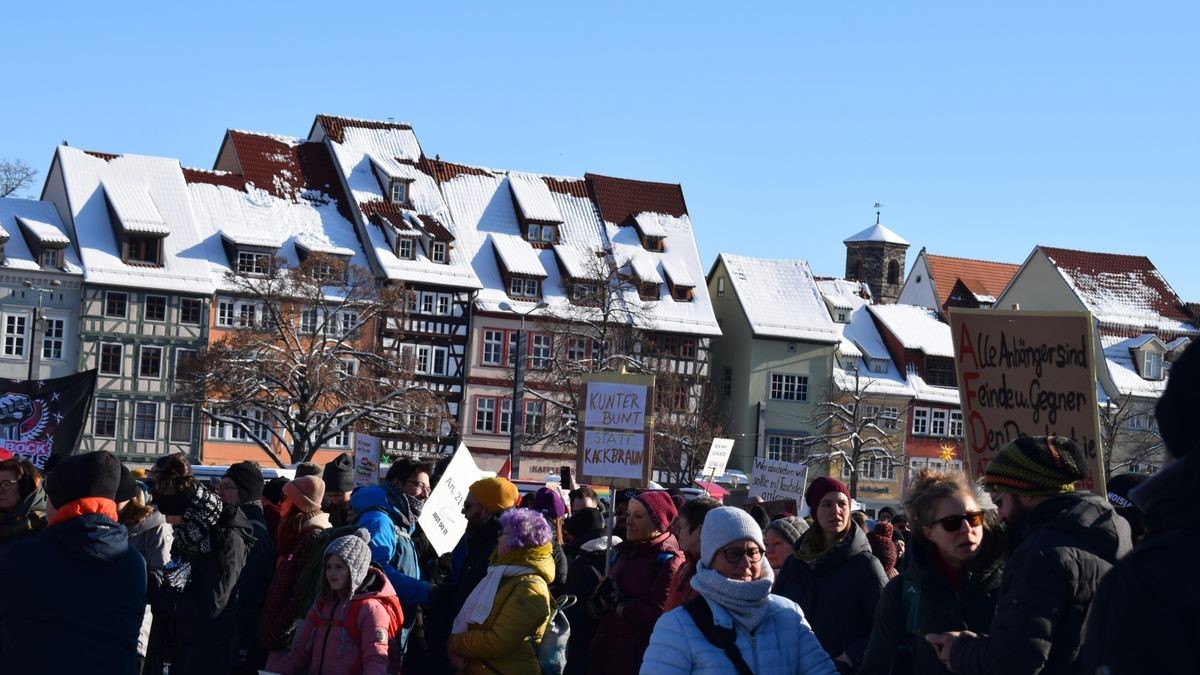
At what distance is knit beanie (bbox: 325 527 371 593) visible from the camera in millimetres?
7605

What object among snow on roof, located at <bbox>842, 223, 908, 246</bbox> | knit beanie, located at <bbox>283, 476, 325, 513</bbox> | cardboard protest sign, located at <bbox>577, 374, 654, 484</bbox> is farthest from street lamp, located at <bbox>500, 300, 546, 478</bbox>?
snow on roof, located at <bbox>842, 223, 908, 246</bbox>

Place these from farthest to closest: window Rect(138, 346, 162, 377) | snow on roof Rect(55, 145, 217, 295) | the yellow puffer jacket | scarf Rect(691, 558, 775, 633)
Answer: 1. window Rect(138, 346, 162, 377)
2. snow on roof Rect(55, 145, 217, 295)
3. the yellow puffer jacket
4. scarf Rect(691, 558, 775, 633)

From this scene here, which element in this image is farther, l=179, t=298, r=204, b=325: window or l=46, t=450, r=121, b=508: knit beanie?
l=179, t=298, r=204, b=325: window

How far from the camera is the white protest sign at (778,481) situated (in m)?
18.0

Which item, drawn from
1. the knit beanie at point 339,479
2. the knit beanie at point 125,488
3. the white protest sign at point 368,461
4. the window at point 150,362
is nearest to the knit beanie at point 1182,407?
the knit beanie at point 125,488

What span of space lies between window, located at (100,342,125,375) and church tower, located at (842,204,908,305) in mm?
57692

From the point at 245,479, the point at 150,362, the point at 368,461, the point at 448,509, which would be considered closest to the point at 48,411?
the point at 368,461

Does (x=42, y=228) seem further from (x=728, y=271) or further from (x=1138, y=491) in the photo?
(x=1138, y=491)

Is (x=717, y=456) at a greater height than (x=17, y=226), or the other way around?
(x=17, y=226)

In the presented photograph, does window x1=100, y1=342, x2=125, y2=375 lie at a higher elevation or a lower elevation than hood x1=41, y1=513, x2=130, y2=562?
higher

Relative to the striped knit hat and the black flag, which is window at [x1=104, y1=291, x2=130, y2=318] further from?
the striped knit hat

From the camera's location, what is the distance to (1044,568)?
193 inches

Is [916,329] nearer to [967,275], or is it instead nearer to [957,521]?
[967,275]

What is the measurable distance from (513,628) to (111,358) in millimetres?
49833
